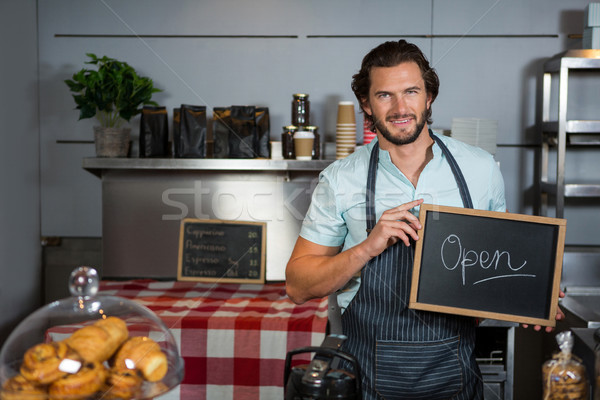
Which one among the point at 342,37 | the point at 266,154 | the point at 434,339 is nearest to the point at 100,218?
the point at 266,154

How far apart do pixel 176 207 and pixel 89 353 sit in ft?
6.47

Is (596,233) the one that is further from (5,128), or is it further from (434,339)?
(5,128)

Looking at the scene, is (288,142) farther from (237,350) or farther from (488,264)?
(488,264)

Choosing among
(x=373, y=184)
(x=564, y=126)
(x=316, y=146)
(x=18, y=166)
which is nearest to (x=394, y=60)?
(x=373, y=184)

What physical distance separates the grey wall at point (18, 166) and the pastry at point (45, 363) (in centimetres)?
196

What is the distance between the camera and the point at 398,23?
274cm

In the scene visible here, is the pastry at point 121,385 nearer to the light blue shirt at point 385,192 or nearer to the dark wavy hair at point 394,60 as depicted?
the light blue shirt at point 385,192

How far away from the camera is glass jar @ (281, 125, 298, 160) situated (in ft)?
8.27

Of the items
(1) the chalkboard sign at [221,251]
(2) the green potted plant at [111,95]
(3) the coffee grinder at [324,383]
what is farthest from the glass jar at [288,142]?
(3) the coffee grinder at [324,383]

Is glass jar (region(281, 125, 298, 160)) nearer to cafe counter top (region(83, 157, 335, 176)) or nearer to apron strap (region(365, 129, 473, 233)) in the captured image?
cafe counter top (region(83, 157, 335, 176))

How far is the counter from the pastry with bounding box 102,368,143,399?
1918 mm

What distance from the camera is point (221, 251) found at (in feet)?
8.82

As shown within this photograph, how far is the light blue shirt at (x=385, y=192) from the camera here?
1512 mm

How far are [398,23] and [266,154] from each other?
2.91 feet
